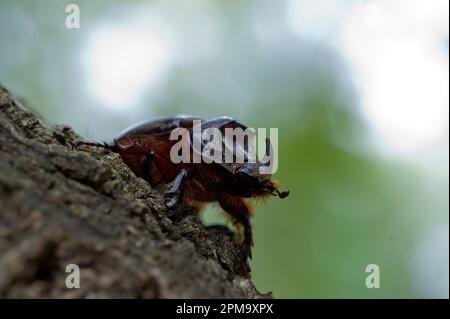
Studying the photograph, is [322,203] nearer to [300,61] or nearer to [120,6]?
[300,61]

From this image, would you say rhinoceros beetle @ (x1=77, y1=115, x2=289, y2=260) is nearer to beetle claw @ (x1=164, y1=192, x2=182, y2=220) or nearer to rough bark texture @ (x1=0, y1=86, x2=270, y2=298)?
beetle claw @ (x1=164, y1=192, x2=182, y2=220)


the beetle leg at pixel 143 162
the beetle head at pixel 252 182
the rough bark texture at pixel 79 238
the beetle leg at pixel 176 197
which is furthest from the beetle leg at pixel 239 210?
the rough bark texture at pixel 79 238

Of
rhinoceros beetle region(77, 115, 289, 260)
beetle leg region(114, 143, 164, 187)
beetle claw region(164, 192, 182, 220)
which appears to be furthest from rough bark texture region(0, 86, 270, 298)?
beetle leg region(114, 143, 164, 187)

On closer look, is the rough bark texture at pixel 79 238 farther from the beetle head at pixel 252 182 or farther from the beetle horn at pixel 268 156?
the beetle horn at pixel 268 156

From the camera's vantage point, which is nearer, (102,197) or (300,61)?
(102,197)

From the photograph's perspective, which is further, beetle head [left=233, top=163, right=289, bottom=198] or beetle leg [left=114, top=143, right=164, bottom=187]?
beetle leg [left=114, top=143, right=164, bottom=187]

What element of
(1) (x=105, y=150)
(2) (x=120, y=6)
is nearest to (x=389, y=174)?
(2) (x=120, y=6)
